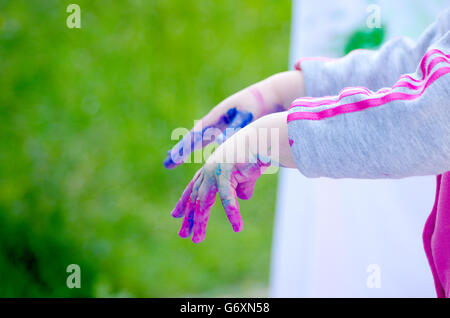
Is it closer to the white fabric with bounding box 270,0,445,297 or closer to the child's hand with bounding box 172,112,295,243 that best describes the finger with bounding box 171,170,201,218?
the child's hand with bounding box 172,112,295,243

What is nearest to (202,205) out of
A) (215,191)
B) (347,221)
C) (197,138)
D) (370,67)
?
(215,191)

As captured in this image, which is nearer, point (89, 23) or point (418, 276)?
point (418, 276)

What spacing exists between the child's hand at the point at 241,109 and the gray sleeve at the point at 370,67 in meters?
0.02

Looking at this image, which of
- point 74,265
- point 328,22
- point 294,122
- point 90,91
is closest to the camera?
point 294,122

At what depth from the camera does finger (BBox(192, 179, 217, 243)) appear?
0.39 metres

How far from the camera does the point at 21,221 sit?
113 cm

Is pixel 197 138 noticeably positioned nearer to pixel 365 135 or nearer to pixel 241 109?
pixel 241 109

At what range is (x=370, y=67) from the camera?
48 centimetres

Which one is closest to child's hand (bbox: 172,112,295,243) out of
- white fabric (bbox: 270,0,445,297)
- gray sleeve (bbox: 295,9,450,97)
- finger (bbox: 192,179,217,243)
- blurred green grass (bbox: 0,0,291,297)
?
finger (bbox: 192,179,217,243)

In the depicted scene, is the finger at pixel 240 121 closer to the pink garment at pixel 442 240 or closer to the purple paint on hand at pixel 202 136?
the purple paint on hand at pixel 202 136

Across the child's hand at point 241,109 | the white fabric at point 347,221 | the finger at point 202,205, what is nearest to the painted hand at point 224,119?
the child's hand at point 241,109

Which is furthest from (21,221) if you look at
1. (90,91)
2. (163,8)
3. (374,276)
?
(374,276)
